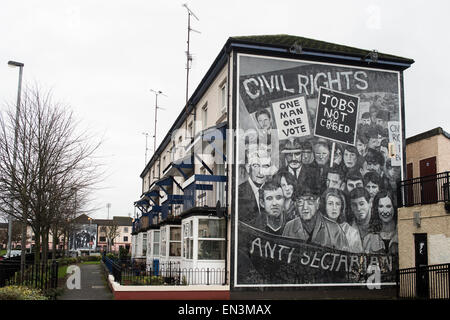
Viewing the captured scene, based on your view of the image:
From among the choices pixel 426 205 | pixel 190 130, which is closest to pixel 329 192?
pixel 426 205

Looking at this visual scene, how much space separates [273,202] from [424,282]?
5.82 metres

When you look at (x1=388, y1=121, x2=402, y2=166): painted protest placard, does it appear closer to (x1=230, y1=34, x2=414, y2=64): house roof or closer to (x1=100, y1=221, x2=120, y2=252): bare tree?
(x1=230, y1=34, x2=414, y2=64): house roof

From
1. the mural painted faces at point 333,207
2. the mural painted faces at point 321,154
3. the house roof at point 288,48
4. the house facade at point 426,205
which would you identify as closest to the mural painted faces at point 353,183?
the mural painted faces at point 333,207

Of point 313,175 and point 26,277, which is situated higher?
point 313,175

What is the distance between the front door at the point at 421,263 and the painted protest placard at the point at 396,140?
133 inches

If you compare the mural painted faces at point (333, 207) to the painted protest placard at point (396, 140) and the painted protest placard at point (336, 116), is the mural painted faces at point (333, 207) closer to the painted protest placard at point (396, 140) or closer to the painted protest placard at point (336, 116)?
the painted protest placard at point (336, 116)

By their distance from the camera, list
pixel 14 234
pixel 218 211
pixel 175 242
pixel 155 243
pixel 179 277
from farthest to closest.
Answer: pixel 14 234, pixel 155 243, pixel 175 242, pixel 218 211, pixel 179 277

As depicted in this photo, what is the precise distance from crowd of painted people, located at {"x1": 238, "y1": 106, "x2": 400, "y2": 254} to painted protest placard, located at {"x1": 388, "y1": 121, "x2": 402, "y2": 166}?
9.2 inches

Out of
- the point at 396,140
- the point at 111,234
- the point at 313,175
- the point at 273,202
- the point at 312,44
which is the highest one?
the point at 312,44

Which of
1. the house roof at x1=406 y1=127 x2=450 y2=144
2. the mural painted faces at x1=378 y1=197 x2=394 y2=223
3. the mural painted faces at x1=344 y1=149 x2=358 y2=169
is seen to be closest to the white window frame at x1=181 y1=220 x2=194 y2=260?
the mural painted faces at x1=344 y1=149 x2=358 y2=169

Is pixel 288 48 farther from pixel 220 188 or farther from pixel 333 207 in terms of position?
pixel 333 207

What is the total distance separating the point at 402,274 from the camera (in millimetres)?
18406

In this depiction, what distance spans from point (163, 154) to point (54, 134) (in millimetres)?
20514

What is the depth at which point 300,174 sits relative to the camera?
62.3ft
